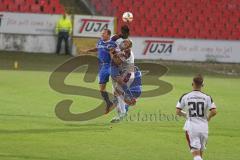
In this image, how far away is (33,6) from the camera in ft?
125

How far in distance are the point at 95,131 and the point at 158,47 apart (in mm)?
23588

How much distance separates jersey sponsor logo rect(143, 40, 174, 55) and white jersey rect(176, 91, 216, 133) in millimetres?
27438

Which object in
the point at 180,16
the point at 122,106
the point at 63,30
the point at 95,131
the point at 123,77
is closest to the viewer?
the point at 95,131

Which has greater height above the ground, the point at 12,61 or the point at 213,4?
the point at 213,4

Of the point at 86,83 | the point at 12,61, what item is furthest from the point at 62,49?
the point at 86,83

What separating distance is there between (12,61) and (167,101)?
14197 millimetres

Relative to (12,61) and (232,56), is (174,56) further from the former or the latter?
(12,61)

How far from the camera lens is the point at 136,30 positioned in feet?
129

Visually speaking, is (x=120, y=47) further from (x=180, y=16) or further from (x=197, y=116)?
(x=180, y=16)

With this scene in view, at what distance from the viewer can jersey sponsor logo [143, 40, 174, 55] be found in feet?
126

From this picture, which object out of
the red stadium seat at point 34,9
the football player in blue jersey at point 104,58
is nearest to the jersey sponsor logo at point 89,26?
the red stadium seat at point 34,9

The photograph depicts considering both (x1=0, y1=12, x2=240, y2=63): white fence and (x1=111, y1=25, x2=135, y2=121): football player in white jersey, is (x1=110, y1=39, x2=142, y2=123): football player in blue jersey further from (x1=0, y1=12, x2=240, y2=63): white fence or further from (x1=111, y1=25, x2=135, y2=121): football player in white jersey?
(x1=0, y1=12, x2=240, y2=63): white fence

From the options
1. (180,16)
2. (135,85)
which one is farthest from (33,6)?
(135,85)

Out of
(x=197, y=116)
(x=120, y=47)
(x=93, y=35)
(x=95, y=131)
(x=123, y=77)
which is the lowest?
(x=93, y=35)
